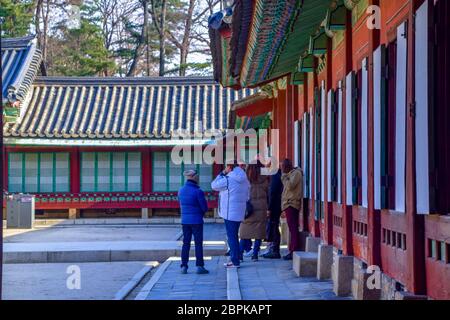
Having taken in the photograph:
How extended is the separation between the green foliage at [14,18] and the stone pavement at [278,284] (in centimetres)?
3046

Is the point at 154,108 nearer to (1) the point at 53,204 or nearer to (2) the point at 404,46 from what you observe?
(1) the point at 53,204

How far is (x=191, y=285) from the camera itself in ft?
42.6

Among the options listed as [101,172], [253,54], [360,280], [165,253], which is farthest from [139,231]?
[360,280]

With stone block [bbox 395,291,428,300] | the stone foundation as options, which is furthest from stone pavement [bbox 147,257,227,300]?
stone block [bbox 395,291,428,300]

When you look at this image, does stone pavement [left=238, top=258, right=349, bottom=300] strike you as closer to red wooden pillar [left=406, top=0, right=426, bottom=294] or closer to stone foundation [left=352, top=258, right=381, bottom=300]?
stone foundation [left=352, top=258, right=381, bottom=300]

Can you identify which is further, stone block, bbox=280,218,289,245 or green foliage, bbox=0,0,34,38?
green foliage, bbox=0,0,34,38

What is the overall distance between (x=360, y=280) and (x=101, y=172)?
2385 cm

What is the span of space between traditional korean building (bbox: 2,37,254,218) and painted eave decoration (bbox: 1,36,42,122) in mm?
48

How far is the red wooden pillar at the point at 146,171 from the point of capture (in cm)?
3247

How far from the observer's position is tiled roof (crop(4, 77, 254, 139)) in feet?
105

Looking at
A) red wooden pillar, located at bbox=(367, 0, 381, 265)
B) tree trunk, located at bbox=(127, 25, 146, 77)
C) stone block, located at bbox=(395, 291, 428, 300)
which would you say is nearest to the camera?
stone block, located at bbox=(395, 291, 428, 300)

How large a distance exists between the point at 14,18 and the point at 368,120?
36616 mm

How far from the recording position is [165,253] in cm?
1855

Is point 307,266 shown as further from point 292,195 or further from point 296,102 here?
point 296,102
